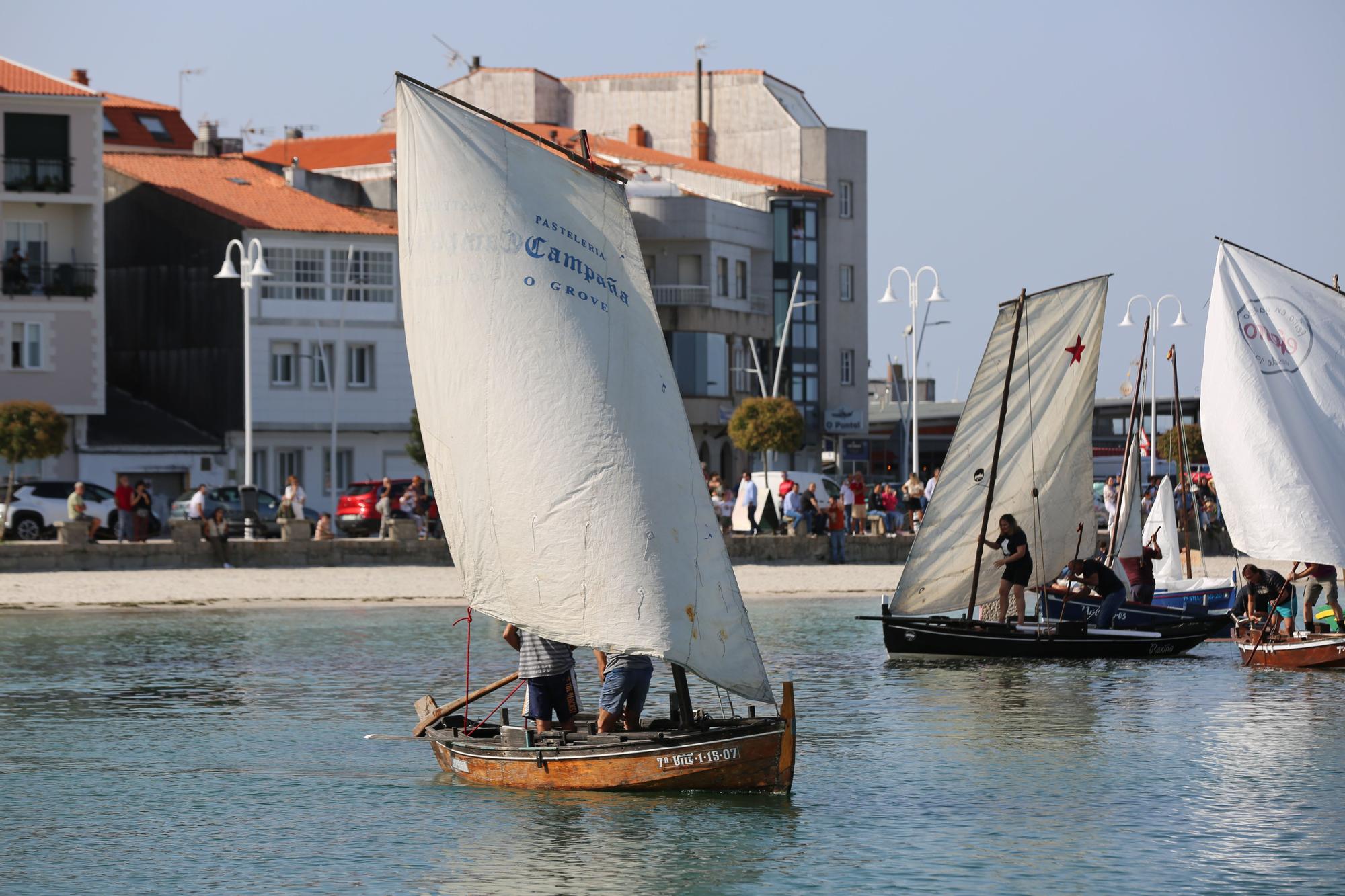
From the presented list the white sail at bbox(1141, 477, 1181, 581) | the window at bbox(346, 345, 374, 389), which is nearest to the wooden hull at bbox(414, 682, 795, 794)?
the white sail at bbox(1141, 477, 1181, 581)

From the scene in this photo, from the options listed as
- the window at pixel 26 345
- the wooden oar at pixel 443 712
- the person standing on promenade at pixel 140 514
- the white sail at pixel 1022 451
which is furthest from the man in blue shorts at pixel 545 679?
the window at pixel 26 345

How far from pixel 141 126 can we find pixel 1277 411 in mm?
64021

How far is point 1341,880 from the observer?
1547 cm

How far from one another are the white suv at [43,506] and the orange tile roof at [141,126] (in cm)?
3160

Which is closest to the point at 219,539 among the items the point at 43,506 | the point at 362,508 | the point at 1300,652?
the point at 43,506

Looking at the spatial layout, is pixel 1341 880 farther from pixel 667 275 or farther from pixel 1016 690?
pixel 667 275

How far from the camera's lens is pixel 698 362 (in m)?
82.7

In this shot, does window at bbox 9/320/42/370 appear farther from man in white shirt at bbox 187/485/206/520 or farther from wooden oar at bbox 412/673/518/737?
wooden oar at bbox 412/673/518/737

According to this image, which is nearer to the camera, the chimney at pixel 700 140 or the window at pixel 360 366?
the window at pixel 360 366

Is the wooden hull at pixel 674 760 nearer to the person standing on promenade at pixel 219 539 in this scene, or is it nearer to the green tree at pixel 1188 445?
the person standing on promenade at pixel 219 539

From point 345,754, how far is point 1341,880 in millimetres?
10318

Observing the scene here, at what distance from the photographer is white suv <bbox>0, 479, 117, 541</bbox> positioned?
52.8 meters

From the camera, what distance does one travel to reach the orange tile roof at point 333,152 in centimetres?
8688

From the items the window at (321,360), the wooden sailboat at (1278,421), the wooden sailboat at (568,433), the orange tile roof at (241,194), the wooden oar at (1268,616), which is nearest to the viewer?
the wooden sailboat at (568,433)
